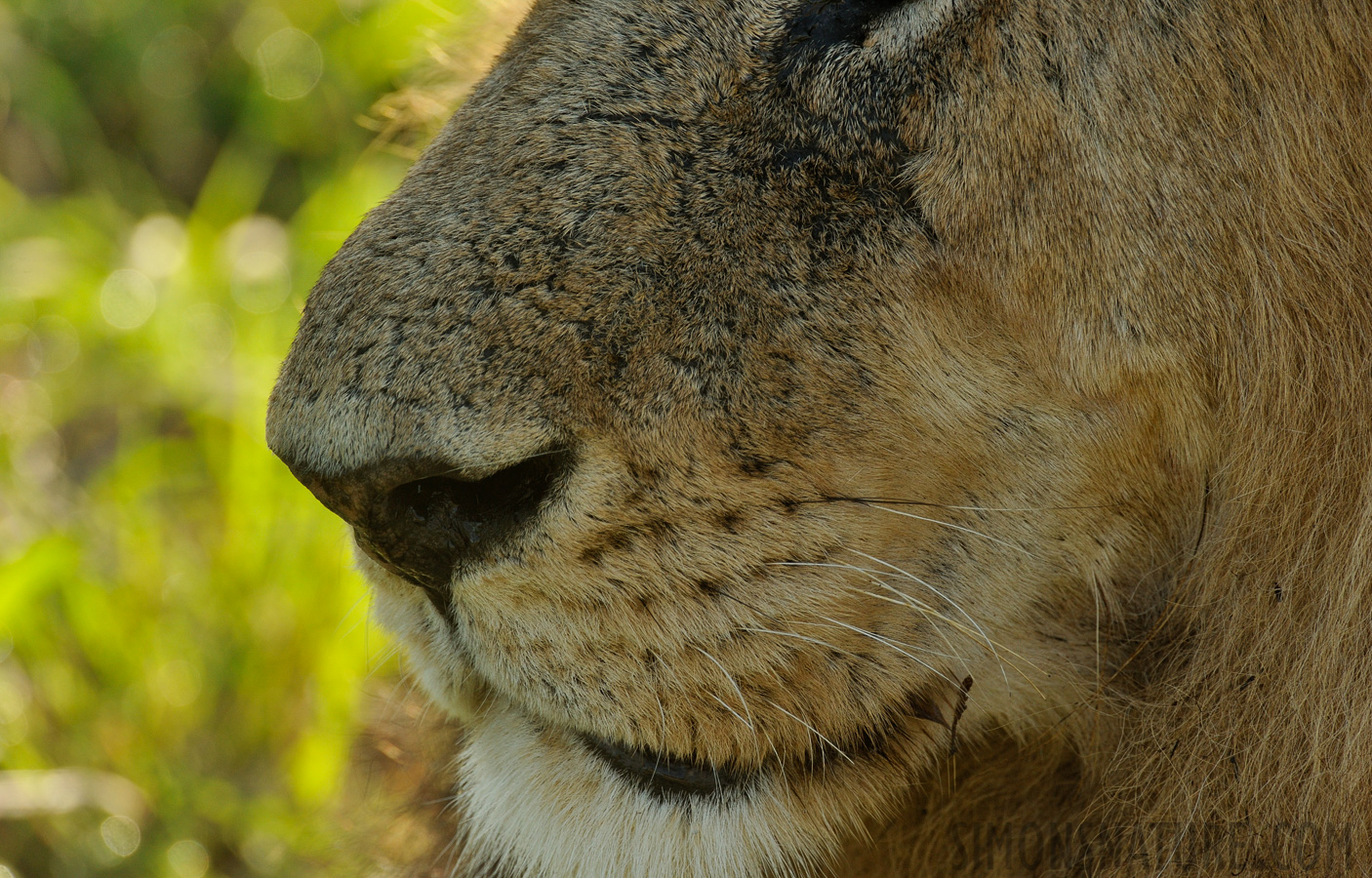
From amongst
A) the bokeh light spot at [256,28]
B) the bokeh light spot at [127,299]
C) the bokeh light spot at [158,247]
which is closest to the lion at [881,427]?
the bokeh light spot at [127,299]

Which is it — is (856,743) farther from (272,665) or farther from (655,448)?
(272,665)

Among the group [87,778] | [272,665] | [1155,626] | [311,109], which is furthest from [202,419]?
[1155,626]

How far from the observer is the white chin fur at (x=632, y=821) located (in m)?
1.42

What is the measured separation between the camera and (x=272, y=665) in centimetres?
263

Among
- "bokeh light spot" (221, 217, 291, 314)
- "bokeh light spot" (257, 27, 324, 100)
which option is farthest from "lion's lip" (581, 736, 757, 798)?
"bokeh light spot" (257, 27, 324, 100)

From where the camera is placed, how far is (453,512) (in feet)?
4.18

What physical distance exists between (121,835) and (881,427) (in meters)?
1.71

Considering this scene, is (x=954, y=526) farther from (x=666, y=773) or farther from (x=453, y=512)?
(x=453, y=512)

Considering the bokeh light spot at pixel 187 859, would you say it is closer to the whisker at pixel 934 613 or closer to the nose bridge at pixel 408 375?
the nose bridge at pixel 408 375

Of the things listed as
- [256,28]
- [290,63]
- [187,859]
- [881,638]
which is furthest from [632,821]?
[256,28]

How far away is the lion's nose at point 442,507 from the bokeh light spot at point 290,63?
293 centimetres

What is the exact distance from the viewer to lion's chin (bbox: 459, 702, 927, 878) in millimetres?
1414

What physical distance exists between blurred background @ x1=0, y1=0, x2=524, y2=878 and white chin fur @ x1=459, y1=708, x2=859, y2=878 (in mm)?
289

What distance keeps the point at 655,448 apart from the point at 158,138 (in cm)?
335
